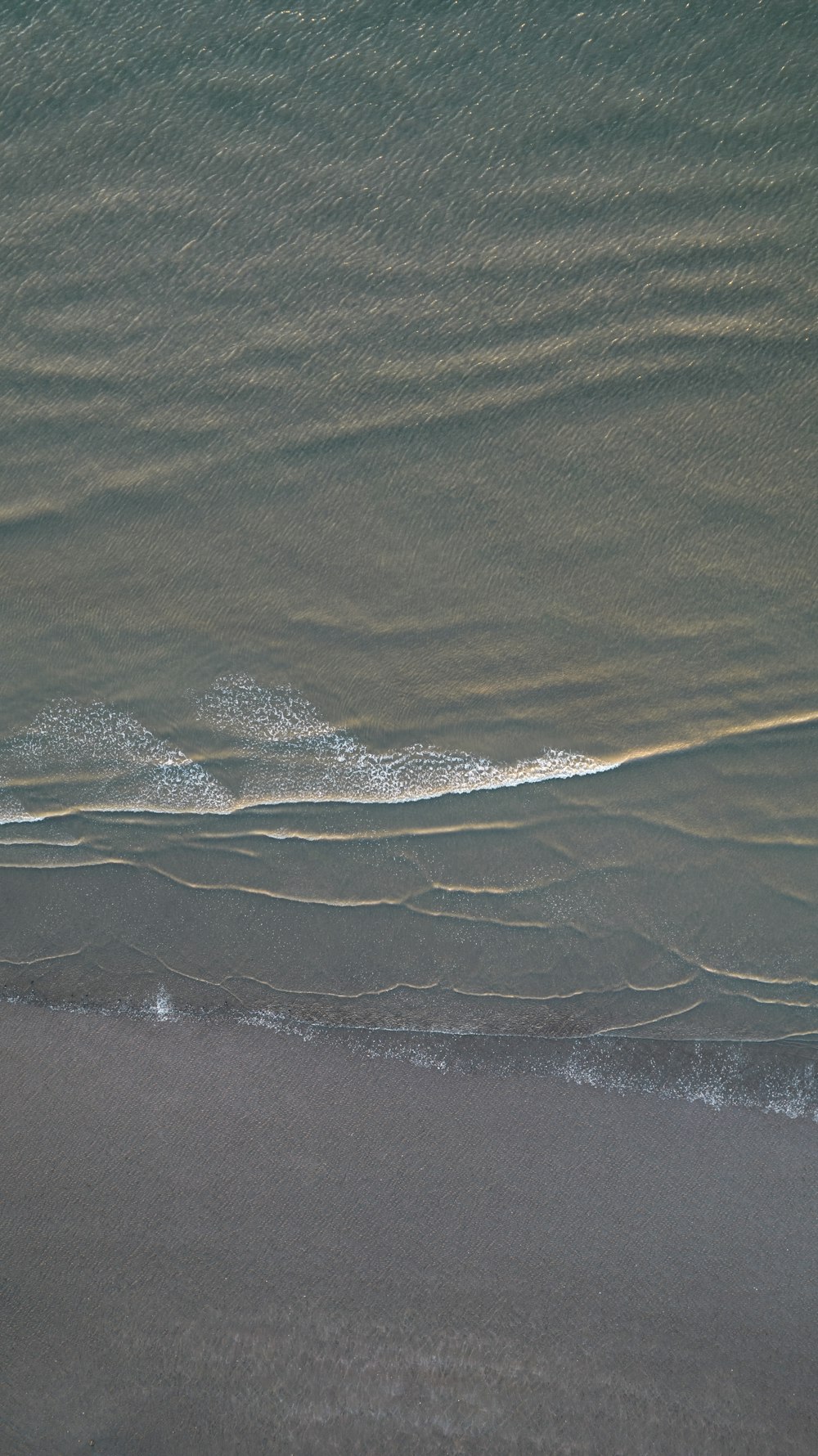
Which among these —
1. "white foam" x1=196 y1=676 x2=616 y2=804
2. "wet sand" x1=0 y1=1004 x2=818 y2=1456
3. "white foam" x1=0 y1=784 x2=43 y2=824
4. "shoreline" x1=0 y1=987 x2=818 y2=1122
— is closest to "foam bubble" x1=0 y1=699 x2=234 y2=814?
"white foam" x1=0 y1=784 x2=43 y2=824

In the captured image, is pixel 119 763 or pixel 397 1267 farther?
pixel 119 763

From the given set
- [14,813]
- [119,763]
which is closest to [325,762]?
[119,763]

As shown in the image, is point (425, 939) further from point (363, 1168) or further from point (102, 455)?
point (102, 455)

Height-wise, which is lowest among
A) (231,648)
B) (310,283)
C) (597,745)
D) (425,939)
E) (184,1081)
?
(184,1081)

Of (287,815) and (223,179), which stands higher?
(223,179)

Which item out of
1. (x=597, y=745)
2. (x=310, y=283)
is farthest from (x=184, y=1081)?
(x=310, y=283)

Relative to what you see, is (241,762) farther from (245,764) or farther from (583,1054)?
(583,1054)

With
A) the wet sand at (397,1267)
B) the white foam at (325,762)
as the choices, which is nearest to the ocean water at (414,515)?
the white foam at (325,762)
